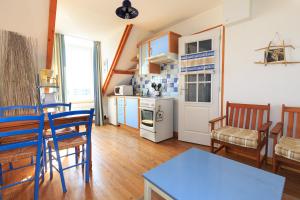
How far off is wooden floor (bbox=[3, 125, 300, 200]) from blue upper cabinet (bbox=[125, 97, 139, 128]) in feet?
2.31

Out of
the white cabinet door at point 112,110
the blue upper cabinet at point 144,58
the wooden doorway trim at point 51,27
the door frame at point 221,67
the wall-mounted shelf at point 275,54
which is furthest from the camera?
the white cabinet door at point 112,110

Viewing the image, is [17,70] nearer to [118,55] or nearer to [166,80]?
[118,55]

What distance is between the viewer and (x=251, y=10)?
2.20 metres

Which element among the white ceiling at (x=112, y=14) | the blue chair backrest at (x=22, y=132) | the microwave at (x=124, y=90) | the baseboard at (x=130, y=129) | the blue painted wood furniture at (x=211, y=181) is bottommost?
the baseboard at (x=130, y=129)

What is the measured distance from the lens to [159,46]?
128 inches

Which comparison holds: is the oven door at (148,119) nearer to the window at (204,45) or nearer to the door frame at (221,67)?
the door frame at (221,67)

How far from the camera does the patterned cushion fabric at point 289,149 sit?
1490mm

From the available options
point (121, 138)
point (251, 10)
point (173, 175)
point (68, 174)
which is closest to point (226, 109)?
point (251, 10)

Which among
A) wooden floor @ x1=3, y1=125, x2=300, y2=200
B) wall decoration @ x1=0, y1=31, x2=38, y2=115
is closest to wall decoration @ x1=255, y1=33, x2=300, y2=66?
wooden floor @ x1=3, y1=125, x2=300, y2=200

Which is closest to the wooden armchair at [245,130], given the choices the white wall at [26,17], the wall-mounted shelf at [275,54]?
the wall-mounted shelf at [275,54]

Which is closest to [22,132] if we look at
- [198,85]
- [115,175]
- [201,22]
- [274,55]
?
[115,175]

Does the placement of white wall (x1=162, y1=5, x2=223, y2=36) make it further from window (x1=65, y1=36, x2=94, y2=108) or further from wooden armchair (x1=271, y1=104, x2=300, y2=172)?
window (x1=65, y1=36, x2=94, y2=108)

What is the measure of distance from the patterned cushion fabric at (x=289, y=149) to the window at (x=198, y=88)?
1.26 m

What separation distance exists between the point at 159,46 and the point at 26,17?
2.31m
